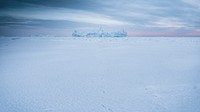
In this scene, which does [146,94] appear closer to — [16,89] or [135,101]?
[135,101]

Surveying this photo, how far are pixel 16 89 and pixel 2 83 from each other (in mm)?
863

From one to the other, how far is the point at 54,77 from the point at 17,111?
8.36ft

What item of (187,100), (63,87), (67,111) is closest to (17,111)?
(67,111)

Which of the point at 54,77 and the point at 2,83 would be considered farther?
the point at 54,77

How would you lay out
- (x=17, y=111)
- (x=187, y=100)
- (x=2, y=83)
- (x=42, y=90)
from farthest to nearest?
A: (x=2, y=83) < (x=42, y=90) < (x=187, y=100) < (x=17, y=111)

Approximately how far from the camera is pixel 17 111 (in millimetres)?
3514

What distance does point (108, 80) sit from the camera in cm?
558

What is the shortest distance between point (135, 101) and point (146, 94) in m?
0.49

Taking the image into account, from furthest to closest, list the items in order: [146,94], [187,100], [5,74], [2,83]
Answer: [5,74] < [2,83] < [146,94] < [187,100]

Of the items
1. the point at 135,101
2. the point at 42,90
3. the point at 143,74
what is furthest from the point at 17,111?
the point at 143,74

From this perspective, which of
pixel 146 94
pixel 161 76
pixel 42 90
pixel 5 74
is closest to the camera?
pixel 146 94

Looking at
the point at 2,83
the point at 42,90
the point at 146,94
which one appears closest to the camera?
the point at 146,94

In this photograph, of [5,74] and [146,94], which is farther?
[5,74]

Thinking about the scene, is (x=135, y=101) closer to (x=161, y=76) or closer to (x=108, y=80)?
(x=108, y=80)
